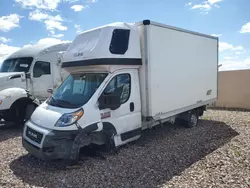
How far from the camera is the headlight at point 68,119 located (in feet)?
14.9

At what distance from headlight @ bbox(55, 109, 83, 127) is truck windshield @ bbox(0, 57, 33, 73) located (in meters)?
5.37

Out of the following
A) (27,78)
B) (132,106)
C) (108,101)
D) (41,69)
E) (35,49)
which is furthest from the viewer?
(35,49)

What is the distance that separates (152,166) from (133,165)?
1.34 ft

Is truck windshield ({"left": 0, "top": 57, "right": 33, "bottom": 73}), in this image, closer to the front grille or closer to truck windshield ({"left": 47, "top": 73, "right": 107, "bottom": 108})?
truck windshield ({"left": 47, "top": 73, "right": 107, "bottom": 108})

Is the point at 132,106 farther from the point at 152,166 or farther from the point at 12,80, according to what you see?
the point at 12,80

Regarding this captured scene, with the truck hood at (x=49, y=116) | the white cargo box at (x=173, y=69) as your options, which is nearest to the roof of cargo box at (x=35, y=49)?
the truck hood at (x=49, y=116)

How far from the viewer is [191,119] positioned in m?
7.91

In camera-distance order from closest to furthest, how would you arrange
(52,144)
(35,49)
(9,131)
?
(52,144)
(9,131)
(35,49)

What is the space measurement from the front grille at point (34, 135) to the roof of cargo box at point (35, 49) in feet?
16.5

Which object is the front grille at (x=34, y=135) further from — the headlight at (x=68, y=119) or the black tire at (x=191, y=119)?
the black tire at (x=191, y=119)

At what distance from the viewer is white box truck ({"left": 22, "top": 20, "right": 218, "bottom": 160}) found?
4.60 metres

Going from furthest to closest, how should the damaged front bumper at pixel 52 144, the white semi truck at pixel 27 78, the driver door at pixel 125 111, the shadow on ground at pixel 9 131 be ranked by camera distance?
the white semi truck at pixel 27 78 < the shadow on ground at pixel 9 131 < the driver door at pixel 125 111 < the damaged front bumper at pixel 52 144

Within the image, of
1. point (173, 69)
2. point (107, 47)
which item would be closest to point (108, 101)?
point (107, 47)

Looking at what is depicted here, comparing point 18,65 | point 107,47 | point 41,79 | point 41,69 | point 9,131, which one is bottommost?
point 9,131
